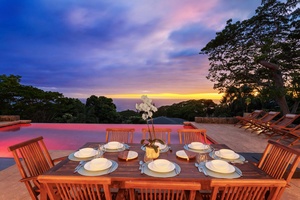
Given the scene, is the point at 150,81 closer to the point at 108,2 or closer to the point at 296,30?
the point at 108,2

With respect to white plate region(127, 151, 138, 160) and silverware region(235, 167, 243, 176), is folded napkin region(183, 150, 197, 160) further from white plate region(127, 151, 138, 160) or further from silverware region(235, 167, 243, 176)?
white plate region(127, 151, 138, 160)

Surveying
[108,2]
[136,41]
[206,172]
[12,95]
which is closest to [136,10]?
[108,2]

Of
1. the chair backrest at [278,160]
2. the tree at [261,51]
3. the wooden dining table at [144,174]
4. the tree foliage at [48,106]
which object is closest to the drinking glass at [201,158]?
the wooden dining table at [144,174]

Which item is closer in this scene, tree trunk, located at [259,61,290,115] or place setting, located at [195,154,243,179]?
place setting, located at [195,154,243,179]

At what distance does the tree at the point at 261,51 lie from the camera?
7.67 meters

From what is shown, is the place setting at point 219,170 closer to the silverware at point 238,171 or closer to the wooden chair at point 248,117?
the silverware at point 238,171

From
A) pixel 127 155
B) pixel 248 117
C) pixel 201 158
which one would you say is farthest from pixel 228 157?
pixel 248 117

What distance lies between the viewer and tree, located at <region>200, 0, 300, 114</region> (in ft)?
25.2

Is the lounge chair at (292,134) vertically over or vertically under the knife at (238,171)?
under

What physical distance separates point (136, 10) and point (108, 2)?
3.64 feet

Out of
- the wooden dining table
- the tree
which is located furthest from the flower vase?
the tree

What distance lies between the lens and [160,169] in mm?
1562

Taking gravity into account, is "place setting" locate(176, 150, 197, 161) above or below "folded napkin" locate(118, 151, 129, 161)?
below

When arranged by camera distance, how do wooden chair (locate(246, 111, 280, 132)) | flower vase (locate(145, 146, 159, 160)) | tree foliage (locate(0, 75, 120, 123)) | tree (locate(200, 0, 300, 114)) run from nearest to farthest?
flower vase (locate(145, 146, 159, 160)) → wooden chair (locate(246, 111, 280, 132)) → tree (locate(200, 0, 300, 114)) → tree foliage (locate(0, 75, 120, 123))
